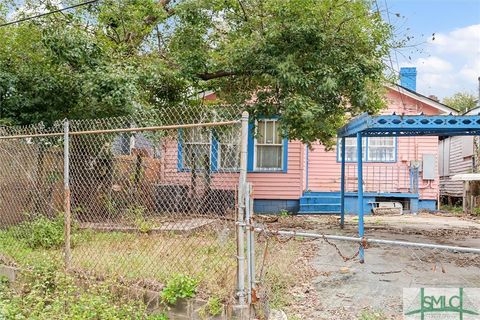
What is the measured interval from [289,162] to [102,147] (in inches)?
313

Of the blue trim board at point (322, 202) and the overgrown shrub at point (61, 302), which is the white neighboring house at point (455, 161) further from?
the overgrown shrub at point (61, 302)

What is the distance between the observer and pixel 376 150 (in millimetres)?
14828

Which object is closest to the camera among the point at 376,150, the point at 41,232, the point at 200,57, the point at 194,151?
the point at 194,151

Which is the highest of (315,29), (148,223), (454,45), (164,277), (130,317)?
(454,45)

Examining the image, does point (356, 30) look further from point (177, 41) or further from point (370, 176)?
point (370, 176)

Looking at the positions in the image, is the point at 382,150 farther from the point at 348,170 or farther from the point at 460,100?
the point at 460,100

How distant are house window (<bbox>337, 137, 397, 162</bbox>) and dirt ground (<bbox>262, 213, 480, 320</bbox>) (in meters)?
5.87

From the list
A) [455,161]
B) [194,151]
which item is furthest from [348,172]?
[194,151]

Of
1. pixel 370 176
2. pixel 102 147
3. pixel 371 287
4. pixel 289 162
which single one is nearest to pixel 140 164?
pixel 102 147

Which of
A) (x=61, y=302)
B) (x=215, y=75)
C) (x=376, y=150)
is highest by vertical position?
(x=215, y=75)

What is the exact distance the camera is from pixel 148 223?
5.39 metres

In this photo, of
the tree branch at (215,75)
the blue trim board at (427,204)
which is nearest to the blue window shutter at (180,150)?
the tree branch at (215,75)

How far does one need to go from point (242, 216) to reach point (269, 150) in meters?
10.0

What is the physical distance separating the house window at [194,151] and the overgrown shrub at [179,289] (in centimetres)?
136
